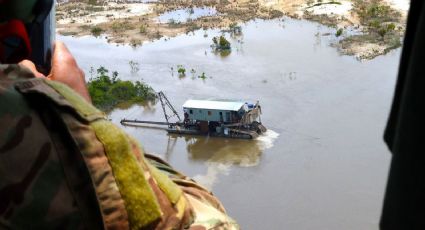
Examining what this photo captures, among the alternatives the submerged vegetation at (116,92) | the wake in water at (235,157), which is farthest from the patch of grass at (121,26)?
the wake in water at (235,157)

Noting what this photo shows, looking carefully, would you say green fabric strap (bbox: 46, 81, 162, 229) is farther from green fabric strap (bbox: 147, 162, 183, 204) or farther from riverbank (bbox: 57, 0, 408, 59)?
riverbank (bbox: 57, 0, 408, 59)

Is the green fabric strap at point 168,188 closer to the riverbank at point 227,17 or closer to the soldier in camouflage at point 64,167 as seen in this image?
the soldier in camouflage at point 64,167

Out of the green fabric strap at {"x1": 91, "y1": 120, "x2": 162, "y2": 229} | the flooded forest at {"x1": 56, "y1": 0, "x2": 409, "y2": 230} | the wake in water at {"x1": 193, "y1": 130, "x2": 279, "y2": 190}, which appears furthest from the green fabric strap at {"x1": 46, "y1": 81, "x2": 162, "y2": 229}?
the wake in water at {"x1": 193, "y1": 130, "x2": 279, "y2": 190}

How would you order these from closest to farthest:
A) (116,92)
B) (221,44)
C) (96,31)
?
(116,92) → (221,44) → (96,31)

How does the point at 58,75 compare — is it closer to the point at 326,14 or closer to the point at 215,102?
the point at 215,102

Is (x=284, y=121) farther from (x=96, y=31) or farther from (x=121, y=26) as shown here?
(x=96, y=31)

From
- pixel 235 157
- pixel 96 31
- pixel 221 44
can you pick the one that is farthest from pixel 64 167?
pixel 96 31

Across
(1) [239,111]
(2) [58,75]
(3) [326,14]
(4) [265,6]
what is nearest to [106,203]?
(2) [58,75]
